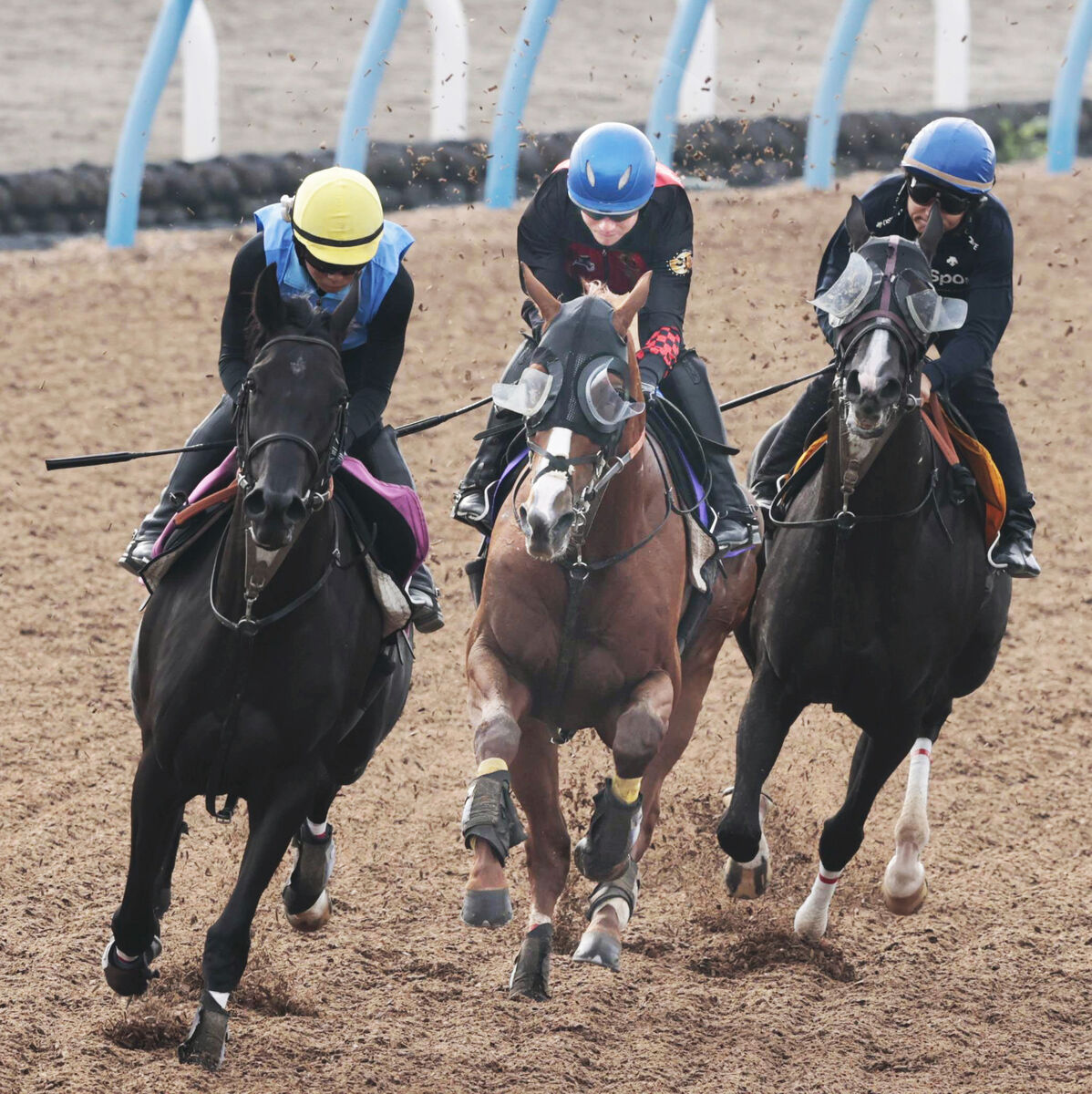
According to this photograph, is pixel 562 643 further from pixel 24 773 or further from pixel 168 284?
pixel 168 284

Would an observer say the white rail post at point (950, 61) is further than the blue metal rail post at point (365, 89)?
Yes

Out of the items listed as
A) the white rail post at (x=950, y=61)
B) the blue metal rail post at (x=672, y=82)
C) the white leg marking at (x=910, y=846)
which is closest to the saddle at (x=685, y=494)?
the white leg marking at (x=910, y=846)

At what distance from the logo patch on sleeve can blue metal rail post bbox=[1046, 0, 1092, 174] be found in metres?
9.94

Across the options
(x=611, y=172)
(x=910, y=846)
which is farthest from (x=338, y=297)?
(x=910, y=846)

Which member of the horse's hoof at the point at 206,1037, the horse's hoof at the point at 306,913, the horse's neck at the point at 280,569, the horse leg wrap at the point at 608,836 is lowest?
the horse's hoof at the point at 206,1037

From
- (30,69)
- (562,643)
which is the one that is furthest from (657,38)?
(562,643)

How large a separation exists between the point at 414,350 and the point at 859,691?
6.91 meters

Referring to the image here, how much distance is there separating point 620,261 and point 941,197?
3.83ft

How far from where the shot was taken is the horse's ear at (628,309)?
18.0 feet

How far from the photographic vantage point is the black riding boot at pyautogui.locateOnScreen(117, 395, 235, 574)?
5801mm

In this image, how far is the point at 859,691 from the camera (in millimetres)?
6414

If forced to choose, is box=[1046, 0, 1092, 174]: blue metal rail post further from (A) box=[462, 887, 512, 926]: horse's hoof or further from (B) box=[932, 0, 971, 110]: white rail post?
(A) box=[462, 887, 512, 926]: horse's hoof

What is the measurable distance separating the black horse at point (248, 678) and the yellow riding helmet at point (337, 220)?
1.04 ft

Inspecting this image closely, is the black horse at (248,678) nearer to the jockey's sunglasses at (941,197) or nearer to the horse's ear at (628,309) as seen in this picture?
the horse's ear at (628,309)
